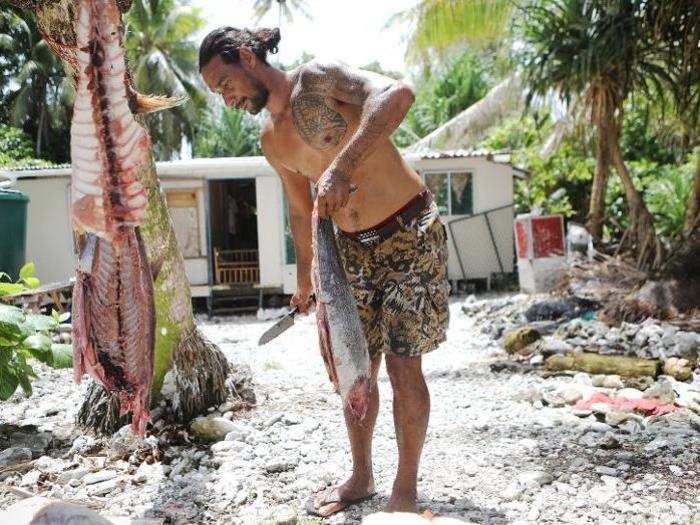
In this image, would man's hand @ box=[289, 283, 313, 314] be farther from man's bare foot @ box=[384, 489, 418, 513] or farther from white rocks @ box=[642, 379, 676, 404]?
white rocks @ box=[642, 379, 676, 404]

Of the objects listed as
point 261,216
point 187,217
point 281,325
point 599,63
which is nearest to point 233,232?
point 187,217

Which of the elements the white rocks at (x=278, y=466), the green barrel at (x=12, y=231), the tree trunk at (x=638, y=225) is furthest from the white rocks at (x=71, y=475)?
the tree trunk at (x=638, y=225)

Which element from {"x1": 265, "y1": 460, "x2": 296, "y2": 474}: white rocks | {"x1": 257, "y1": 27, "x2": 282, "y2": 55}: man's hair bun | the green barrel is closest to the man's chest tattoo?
{"x1": 257, "y1": 27, "x2": 282, "y2": 55}: man's hair bun

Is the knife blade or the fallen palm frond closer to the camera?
the knife blade

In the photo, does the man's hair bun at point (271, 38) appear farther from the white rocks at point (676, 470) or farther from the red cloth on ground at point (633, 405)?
the red cloth on ground at point (633, 405)

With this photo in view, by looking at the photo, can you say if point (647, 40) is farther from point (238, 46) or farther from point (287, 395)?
point (238, 46)

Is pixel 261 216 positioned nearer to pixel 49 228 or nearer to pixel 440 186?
pixel 440 186

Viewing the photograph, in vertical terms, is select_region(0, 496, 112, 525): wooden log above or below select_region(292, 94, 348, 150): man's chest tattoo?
below

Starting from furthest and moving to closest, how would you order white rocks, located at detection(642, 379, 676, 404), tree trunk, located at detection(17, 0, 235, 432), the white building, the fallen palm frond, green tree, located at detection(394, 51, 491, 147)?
green tree, located at detection(394, 51, 491, 147), the white building, the fallen palm frond, white rocks, located at detection(642, 379, 676, 404), tree trunk, located at detection(17, 0, 235, 432)

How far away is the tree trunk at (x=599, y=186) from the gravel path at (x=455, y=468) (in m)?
6.07

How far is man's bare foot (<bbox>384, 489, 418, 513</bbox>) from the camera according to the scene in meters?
2.58

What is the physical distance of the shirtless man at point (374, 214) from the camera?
2.48m

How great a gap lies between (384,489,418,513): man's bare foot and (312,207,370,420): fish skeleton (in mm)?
605

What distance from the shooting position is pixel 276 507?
9.48ft
